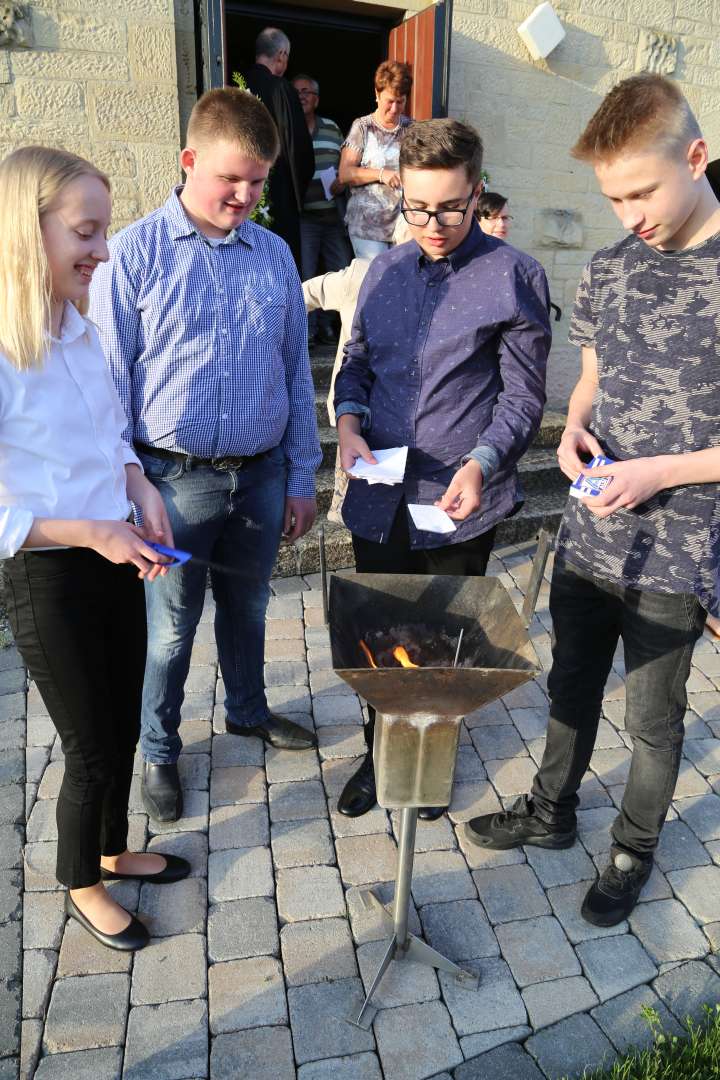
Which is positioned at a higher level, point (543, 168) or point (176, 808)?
point (543, 168)

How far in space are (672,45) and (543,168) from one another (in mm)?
1658

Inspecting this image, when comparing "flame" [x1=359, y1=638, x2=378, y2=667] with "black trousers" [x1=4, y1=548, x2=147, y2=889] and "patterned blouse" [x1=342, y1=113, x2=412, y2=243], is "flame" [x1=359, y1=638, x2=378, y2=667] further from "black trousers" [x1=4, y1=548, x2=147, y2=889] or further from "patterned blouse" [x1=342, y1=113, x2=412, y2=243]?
"patterned blouse" [x1=342, y1=113, x2=412, y2=243]

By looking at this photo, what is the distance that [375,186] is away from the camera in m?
6.09

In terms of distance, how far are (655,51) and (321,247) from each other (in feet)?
11.4

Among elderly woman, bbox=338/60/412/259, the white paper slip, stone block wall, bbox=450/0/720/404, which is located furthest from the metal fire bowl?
stone block wall, bbox=450/0/720/404

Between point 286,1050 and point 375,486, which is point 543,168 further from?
point 286,1050

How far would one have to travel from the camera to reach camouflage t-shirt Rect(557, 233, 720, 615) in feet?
6.79

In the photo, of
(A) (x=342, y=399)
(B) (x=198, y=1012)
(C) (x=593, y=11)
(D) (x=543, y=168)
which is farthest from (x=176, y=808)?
(C) (x=593, y=11)

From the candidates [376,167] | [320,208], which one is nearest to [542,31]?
[376,167]

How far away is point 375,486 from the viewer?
282cm

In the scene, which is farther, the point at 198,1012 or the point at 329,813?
the point at 329,813

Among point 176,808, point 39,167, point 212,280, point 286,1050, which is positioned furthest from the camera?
point 176,808

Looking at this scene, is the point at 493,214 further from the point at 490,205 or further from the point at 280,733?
the point at 280,733

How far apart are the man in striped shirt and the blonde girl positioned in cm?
468
